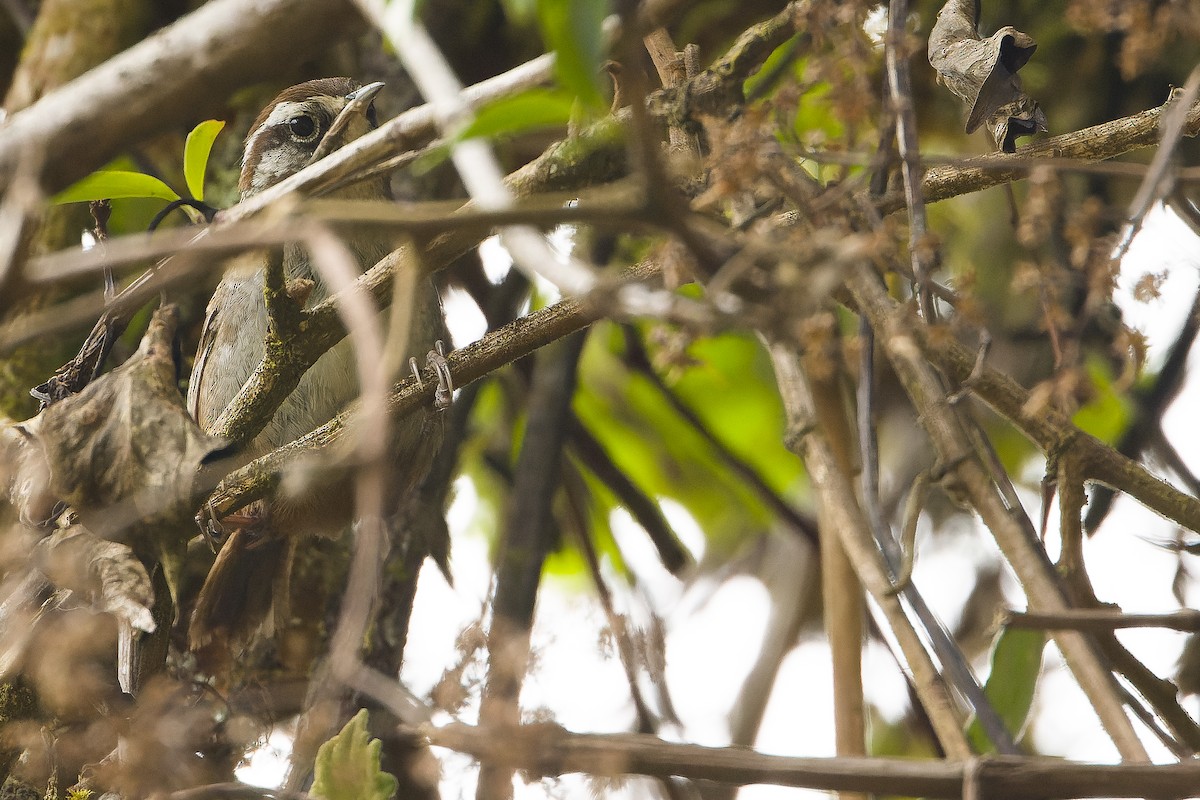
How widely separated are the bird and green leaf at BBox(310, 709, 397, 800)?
0.92m

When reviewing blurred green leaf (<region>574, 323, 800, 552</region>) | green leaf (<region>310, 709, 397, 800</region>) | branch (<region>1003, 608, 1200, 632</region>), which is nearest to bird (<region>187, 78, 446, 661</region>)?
blurred green leaf (<region>574, 323, 800, 552</region>)

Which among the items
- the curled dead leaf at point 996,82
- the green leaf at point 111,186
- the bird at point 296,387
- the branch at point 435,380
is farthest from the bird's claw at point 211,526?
the curled dead leaf at point 996,82

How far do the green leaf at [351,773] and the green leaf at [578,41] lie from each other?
2.92 ft

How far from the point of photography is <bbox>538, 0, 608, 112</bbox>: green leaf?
0.93 m

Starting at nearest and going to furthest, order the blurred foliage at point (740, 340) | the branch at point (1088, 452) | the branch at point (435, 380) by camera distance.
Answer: the branch at point (1088, 452) < the branch at point (435, 380) < the blurred foliage at point (740, 340)

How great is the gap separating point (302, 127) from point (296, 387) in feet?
3.25

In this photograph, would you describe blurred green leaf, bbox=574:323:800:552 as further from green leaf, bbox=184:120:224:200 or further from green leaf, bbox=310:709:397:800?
green leaf, bbox=310:709:397:800

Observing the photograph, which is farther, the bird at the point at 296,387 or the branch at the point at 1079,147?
the bird at the point at 296,387

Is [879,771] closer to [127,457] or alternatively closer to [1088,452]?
[1088,452]

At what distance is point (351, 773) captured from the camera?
58.4 inches

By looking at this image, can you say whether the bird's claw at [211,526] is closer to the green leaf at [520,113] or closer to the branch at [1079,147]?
the green leaf at [520,113]

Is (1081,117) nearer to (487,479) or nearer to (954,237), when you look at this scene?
(954,237)

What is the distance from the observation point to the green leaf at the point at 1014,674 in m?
1.61

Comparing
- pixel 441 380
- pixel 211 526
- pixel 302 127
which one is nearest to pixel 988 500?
pixel 441 380
